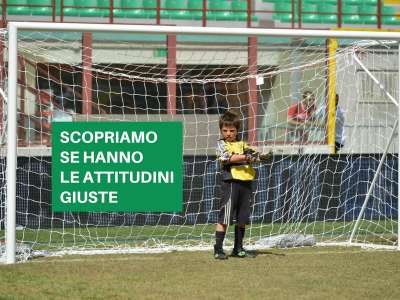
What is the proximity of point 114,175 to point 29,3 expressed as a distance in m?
10.8

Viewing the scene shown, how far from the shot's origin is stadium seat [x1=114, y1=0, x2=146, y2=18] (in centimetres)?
1897

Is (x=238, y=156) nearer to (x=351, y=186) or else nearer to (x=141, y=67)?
(x=351, y=186)

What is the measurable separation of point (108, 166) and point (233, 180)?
1230 mm

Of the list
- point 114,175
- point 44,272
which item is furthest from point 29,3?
point 44,272

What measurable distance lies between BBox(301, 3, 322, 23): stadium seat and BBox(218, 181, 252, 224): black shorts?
12.4 metres

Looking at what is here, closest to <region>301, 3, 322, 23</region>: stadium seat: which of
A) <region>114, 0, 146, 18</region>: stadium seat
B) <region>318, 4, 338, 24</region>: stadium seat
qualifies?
<region>318, 4, 338, 24</region>: stadium seat

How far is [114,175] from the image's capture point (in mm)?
8500

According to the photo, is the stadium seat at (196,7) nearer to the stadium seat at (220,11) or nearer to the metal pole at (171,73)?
the stadium seat at (220,11)

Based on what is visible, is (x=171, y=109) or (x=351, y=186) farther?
(x=171, y=109)

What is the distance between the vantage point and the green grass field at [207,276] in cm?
614

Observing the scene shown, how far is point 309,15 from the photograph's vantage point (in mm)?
20641

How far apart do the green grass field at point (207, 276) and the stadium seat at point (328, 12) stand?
12567 millimetres

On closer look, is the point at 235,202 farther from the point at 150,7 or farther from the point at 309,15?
the point at 309,15

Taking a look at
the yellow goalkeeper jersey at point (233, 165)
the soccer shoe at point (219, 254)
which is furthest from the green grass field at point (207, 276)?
the yellow goalkeeper jersey at point (233, 165)
